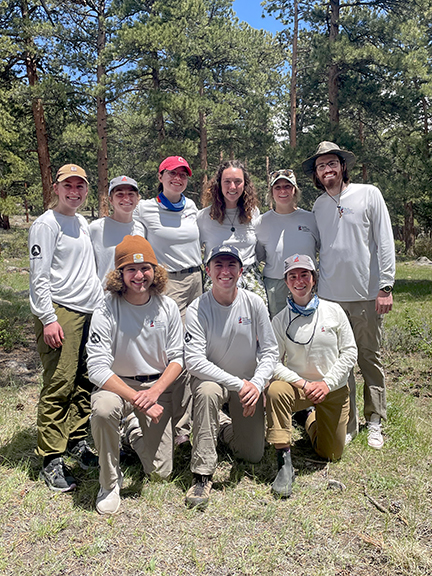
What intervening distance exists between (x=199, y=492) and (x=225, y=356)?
952 millimetres

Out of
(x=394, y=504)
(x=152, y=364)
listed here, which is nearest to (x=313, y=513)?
(x=394, y=504)

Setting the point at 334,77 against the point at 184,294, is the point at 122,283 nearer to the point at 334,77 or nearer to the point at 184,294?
the point at 184,294

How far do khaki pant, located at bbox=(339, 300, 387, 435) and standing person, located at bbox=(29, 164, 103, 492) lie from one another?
2176 mm

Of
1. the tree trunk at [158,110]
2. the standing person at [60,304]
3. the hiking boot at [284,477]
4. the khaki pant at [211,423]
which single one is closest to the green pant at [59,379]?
the standing person at [60,304]

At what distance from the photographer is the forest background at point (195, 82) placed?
36.2 ft

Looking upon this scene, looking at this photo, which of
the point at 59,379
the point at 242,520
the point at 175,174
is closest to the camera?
the point at 242,520

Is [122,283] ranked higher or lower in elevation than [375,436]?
higher

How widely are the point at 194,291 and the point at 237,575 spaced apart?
7.59ft

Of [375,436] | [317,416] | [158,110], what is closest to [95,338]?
[317,416]

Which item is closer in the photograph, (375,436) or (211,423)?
(211,423)

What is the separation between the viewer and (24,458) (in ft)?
12.0

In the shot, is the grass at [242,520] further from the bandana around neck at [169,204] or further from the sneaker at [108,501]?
the bandana around neck at [169,204]

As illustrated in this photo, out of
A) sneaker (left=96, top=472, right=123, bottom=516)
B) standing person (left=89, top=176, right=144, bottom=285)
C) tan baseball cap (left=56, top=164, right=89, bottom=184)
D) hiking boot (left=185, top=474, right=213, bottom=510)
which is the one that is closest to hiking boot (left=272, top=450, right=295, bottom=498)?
hiking boot (left=185, top=474, right=213, bottom=510)

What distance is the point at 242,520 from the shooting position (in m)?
2.90
